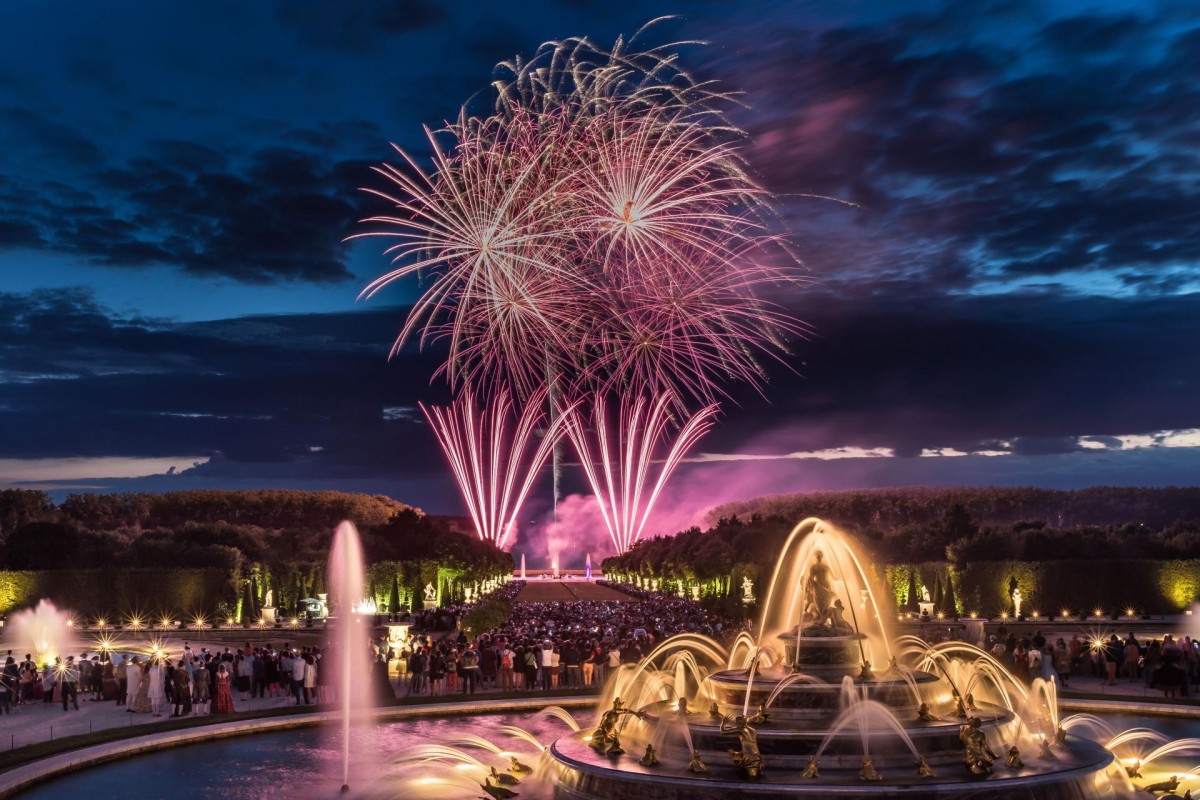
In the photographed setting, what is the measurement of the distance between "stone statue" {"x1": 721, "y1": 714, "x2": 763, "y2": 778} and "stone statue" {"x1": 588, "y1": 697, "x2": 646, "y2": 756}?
1.74 m

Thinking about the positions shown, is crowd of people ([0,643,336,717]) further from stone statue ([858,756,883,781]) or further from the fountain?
stone statue ([858,756,883,781])

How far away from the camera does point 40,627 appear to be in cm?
5700

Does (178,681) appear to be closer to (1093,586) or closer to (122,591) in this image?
(122,591)

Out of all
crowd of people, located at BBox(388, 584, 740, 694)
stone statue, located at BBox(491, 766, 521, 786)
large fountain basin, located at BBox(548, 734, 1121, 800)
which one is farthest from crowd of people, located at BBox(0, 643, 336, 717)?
large fountain basin, located at BBox(548, 734, 1121, 800)

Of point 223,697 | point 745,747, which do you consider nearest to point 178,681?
point 223,697

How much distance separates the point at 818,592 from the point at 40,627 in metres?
48.3

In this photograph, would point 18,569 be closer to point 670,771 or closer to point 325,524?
point 670,771

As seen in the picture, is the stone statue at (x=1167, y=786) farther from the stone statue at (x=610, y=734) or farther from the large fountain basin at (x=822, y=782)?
the stone statue at (x=610, y=734)

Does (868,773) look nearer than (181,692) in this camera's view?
Yes

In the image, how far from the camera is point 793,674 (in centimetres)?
1966


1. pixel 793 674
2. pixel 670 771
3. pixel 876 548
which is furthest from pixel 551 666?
pixel 876 548

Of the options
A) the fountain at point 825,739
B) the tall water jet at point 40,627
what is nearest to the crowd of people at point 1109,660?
the fountain at point 825,739

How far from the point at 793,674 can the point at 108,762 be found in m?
12.4

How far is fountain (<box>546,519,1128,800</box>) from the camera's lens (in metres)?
15.9
